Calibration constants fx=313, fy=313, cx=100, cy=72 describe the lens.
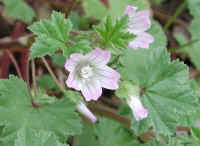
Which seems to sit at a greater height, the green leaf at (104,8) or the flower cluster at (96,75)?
the green leaf at (104,8)

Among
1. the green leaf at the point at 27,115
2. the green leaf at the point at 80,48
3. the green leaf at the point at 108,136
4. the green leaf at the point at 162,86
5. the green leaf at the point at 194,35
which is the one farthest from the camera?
the green leaf at the point at 194,35

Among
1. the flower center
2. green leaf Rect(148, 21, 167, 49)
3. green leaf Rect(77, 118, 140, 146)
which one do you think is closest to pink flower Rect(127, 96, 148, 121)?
the flower center

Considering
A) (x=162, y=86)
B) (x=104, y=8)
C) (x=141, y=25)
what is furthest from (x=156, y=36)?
(x=104, y=8)

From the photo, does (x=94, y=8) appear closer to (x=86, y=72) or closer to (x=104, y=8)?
(x=104, y=8)

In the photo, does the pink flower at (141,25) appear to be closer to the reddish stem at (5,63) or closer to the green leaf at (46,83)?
the green leaf at (46,83)

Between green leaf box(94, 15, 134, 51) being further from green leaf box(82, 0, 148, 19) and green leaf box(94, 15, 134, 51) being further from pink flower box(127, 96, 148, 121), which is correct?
green leaf box(82, 0, 148, 19)

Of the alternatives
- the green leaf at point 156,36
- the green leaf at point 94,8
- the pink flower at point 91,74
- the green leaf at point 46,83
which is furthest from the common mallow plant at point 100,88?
the green leaf at point 94,8

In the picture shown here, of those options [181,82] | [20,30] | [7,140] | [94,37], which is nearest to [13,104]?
[7,140]
